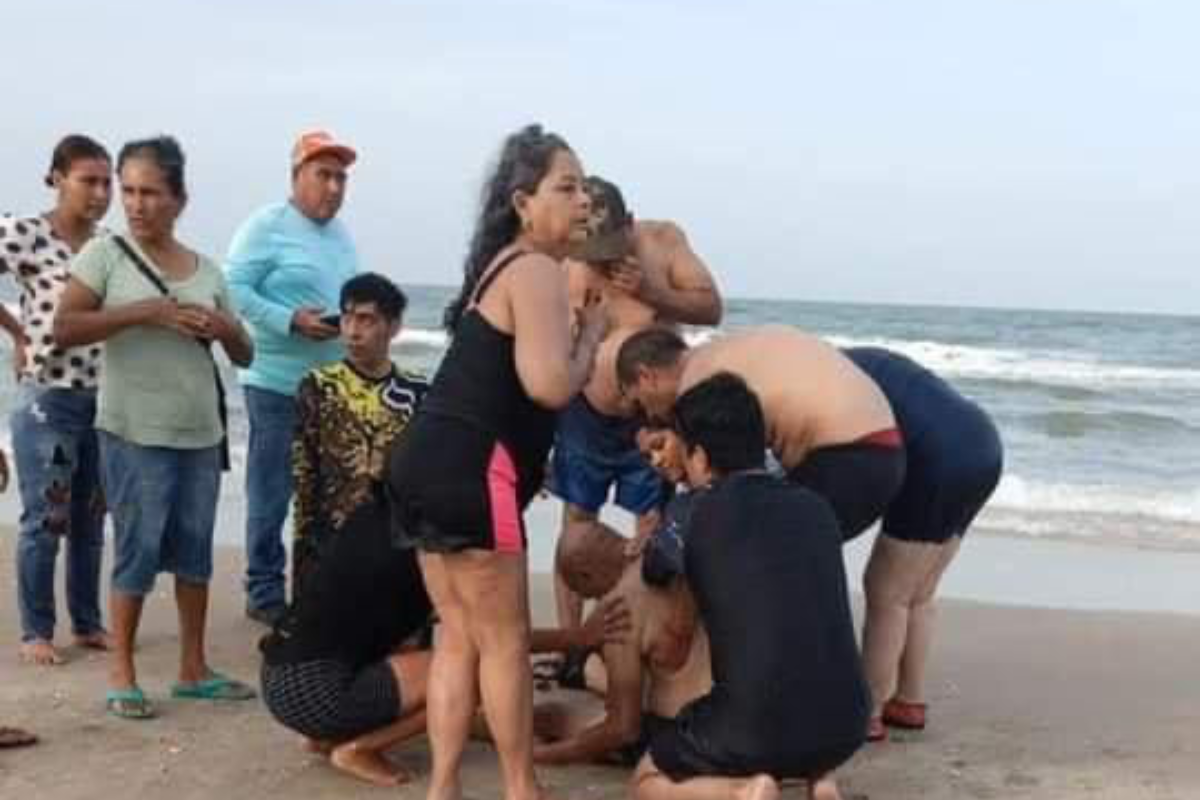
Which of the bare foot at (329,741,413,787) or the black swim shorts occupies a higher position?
the black swim shorts

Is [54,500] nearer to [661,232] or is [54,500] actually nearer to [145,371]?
[145,371]

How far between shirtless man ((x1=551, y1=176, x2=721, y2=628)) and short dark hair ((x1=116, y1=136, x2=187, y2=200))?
1.16m

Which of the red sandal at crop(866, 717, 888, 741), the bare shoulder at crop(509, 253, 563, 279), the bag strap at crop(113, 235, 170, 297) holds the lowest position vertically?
the red sandal at crop(866, 717, 888, 741)

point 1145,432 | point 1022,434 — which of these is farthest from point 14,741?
point 1145,432

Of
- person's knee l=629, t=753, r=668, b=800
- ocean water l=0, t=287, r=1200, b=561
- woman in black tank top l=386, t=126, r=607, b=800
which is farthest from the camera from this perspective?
ocean water l=0, t=287, r=1200, b=561

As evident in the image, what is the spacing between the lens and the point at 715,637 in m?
3.35

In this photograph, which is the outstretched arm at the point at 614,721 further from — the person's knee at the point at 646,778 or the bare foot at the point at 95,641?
the bare foot at the point at 95,641

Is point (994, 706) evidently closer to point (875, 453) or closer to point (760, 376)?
point (875, 453)

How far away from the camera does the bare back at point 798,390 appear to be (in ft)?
12.7

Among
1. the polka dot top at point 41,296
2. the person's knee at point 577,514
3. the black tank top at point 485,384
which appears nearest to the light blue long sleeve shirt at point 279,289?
the polka dot top at point 41,296

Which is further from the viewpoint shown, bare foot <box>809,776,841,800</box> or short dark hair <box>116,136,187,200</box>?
short dark hair <box>116,136,187,200</box>

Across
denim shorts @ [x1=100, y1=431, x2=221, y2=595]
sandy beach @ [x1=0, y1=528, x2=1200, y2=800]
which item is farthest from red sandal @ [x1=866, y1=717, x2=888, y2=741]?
denim shorts @ [x1=100, y1=431, x2=221, y2=595]

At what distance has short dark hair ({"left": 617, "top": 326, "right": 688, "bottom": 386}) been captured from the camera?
12.5ft

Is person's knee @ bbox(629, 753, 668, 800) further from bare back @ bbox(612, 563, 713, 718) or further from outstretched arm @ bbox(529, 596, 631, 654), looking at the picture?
outstretched arm @ bbox(529, 596, 631, 654)
